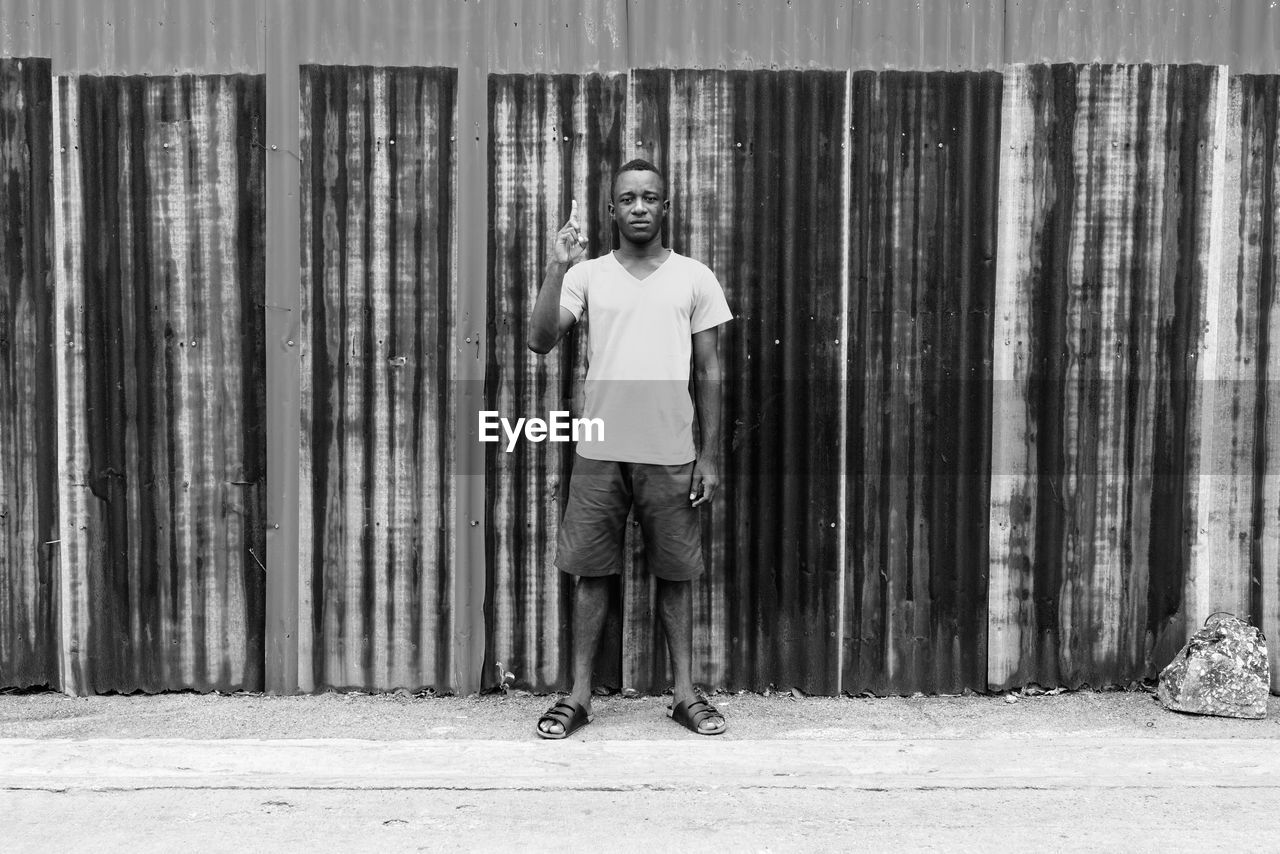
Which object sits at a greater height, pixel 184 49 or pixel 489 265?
pixel 184 49

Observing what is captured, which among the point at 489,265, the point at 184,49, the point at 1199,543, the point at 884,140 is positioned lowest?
the point at 1199,543

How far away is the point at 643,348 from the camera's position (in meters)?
4.26

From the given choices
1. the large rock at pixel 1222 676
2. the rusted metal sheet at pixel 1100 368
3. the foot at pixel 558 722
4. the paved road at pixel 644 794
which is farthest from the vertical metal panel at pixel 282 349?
the large rock at pixel 1222 676

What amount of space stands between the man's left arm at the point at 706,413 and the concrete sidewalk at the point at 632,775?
890 millimetres

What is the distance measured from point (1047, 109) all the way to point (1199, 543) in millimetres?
1806

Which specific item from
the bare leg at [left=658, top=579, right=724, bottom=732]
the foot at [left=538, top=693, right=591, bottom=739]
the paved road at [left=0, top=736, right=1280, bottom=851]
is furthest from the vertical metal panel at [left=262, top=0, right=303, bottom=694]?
the bare leg at [left=658, top=579, right=724, bottom=732]

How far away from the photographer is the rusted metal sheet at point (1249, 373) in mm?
4613

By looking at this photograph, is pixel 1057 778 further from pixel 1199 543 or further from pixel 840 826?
pixel 1199 543

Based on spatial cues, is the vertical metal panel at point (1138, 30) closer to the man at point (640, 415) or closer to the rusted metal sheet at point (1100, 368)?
the rusted metal sheet at point (1100, 368)

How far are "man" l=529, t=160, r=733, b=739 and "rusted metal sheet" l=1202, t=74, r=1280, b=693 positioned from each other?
6.64 ft

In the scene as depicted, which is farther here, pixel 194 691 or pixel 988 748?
pixel 194 691

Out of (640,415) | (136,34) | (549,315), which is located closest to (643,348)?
(640,415)

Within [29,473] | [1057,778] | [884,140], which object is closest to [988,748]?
[1057,778]

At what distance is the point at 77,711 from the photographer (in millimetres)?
4523
